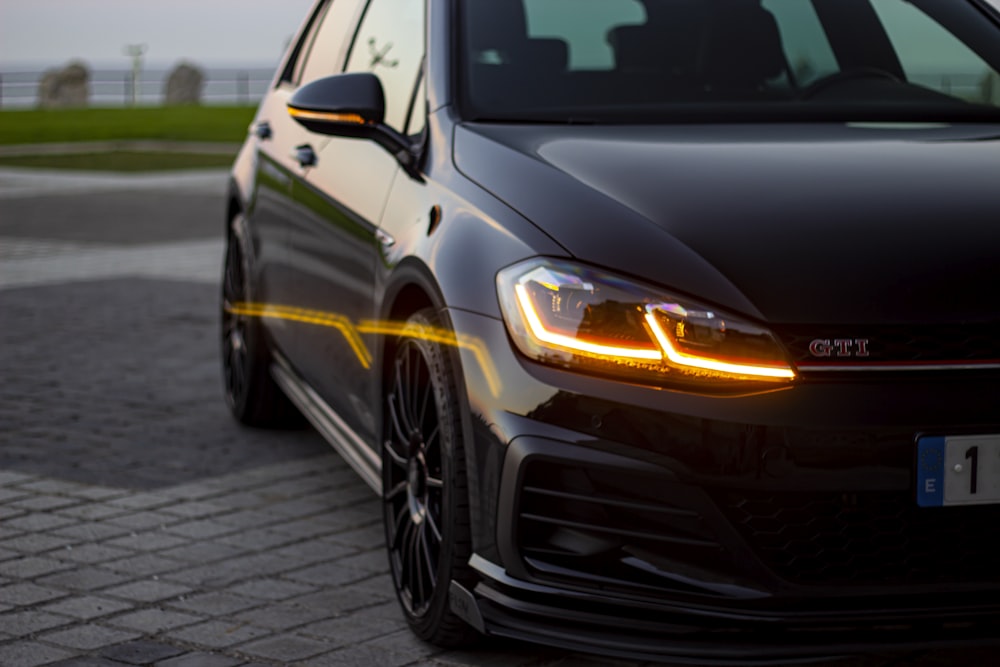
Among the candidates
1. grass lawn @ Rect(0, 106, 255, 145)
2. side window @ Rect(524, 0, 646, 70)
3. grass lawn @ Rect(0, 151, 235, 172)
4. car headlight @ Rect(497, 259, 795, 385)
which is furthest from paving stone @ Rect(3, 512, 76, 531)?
grass lawn @ Rect(0, 106, 255, 145)

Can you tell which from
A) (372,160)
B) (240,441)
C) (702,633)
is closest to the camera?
(702,633)

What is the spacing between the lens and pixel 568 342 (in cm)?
315

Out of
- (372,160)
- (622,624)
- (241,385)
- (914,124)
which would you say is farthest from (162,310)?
(622,624)

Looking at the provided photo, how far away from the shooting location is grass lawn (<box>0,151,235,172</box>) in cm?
2162

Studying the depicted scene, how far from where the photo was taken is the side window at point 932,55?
4.57 m

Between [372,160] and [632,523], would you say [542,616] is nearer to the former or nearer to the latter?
[632,523]

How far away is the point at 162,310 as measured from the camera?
9.48 m

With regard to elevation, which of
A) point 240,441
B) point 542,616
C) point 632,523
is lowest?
point 240,441

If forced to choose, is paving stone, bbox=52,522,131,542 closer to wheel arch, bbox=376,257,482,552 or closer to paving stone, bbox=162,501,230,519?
paving stone, bbox=162,501,230,519

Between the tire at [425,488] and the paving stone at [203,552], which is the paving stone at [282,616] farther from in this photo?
the paving stone at [203,552]

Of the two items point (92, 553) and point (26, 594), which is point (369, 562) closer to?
point (92, 553)

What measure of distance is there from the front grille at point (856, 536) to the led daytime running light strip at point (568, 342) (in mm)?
325

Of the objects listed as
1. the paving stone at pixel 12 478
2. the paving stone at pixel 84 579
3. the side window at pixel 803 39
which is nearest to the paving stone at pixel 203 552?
the paving stone at pixel 84 579

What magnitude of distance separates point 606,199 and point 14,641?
1.85 meters
